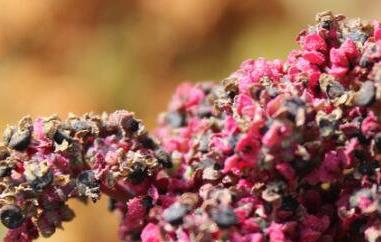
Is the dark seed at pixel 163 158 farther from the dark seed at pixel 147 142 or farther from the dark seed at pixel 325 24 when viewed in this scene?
the dark seed at pixel 325 24

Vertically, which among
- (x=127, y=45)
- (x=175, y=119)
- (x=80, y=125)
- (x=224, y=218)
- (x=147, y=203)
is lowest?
(x=224, y=218)

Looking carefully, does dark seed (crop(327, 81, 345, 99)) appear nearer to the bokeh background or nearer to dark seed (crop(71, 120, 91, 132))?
dark seed (crop(71, 120, 91, 132))

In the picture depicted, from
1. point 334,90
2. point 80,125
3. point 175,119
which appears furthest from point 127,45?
point 334,90

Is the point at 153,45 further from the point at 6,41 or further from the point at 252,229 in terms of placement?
the point at 252,229

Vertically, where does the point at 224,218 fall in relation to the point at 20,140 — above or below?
below

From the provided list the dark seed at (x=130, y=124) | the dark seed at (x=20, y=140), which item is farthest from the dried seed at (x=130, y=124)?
the dark seed at (x=20, y=140)

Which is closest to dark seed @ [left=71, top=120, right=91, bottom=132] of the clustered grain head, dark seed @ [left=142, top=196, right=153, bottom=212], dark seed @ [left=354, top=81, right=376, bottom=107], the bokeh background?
the clustered grain head

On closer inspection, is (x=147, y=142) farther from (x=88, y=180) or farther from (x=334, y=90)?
(x=334, y=90)
